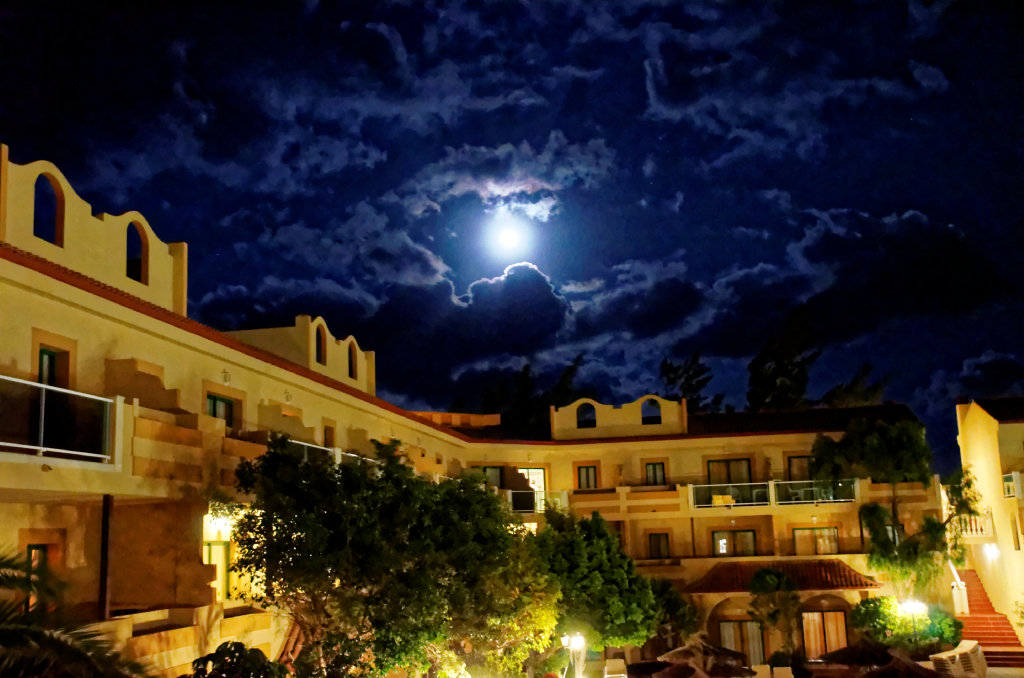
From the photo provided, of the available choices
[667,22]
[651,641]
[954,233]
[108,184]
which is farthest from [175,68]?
[954,233]

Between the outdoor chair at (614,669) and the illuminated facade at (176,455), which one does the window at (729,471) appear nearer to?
the illuminated facade at (176,455)

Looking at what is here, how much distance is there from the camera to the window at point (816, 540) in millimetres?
34656

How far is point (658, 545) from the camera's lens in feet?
119

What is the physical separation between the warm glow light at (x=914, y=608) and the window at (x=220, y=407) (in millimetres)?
21768

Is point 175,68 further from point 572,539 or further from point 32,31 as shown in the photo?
point 572,539

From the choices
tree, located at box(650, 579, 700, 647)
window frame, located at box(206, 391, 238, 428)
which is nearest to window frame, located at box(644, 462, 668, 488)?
tree, located at box(650, 579, 700, 647)

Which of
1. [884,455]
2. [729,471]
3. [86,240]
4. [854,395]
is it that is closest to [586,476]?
[729,471]

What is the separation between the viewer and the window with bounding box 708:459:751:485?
37000 millimetres

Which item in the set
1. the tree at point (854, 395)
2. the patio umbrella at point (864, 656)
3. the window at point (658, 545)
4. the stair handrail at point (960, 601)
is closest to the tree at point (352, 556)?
the patio umbrella at point (864, 656)

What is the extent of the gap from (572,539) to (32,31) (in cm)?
4884

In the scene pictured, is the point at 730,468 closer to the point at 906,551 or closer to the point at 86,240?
the point at 906,551

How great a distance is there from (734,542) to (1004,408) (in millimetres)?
11014

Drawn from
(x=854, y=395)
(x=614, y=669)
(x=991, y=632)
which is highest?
(x=854, y=395)

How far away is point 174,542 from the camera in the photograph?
15.2 m
